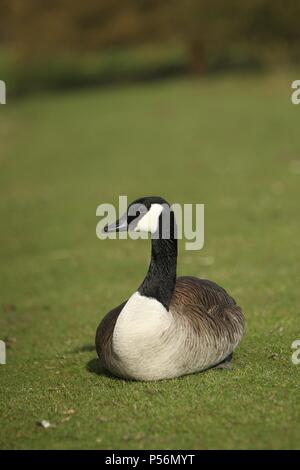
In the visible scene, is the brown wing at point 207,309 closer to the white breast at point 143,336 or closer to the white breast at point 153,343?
the white breast at point 153,343

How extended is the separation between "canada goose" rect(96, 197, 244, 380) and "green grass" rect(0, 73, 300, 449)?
19cm

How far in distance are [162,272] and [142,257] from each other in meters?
6.23

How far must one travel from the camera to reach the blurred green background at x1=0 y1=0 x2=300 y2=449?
6.02 m

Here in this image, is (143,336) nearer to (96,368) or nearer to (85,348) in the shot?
(96,368)

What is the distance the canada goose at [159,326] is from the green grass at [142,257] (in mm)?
186

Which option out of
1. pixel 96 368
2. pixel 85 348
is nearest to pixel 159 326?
pixel 96 368

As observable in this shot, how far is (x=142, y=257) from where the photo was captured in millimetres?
12703

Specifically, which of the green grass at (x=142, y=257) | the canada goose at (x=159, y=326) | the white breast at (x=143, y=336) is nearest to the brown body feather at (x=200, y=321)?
the canada goose at (x=159, y=326)

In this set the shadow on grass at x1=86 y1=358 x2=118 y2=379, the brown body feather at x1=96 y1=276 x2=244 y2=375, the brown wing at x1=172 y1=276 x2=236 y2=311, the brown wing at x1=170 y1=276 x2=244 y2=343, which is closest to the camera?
the brown body feather at x1=96 y1=276 x2=244 y2=375

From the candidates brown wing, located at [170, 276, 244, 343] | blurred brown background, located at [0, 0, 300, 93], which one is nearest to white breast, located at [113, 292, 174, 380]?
brown wing, located at [170, 276, 244, 343]

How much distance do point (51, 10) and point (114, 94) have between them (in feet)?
16.2

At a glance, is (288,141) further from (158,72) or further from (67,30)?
(158,72)

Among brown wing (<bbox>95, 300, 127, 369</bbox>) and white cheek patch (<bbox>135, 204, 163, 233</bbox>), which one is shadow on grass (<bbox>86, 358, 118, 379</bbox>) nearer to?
brown wing (<bbox>95, 300, 127, 369</bbox>)
